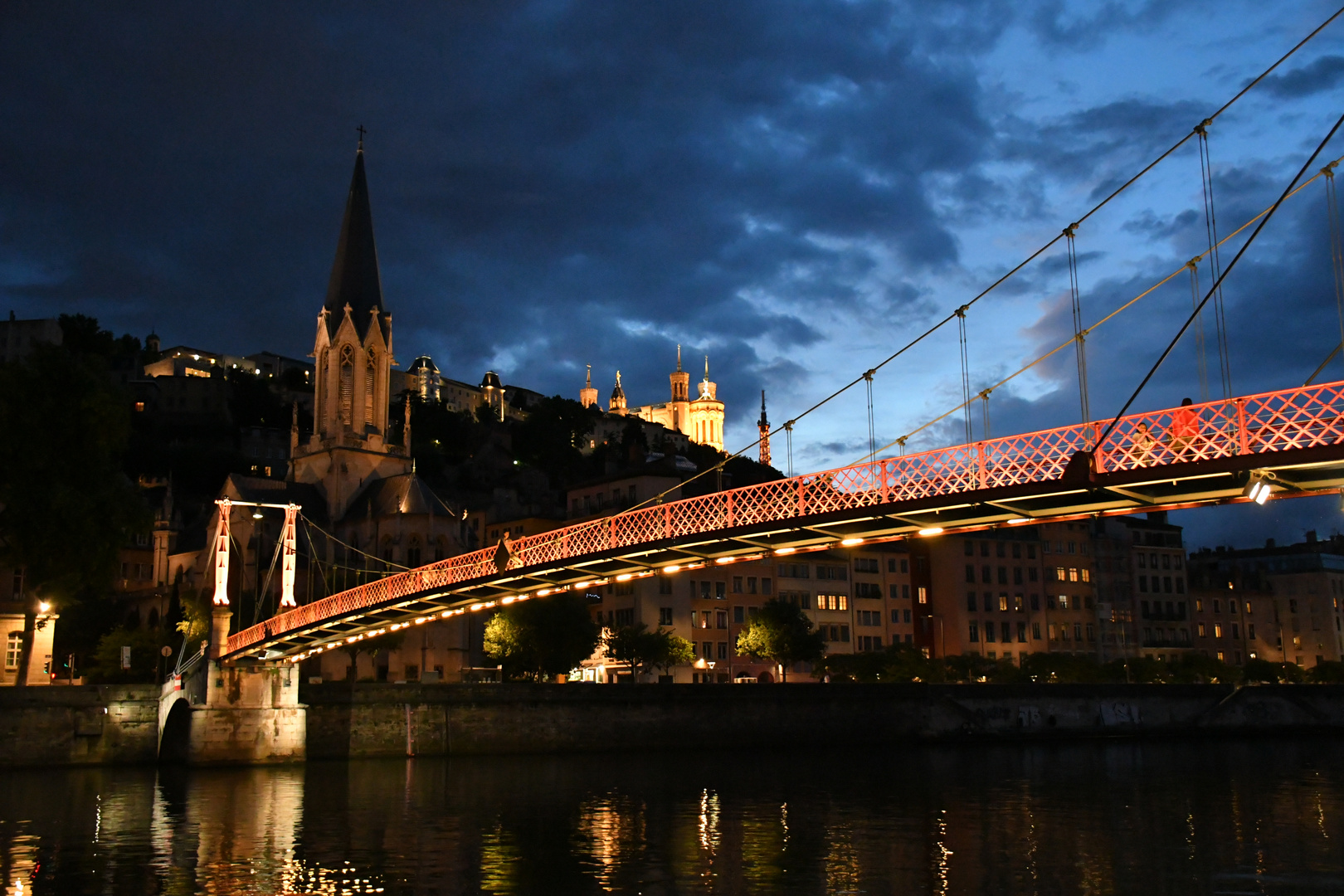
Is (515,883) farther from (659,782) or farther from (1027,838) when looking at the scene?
(659,782)

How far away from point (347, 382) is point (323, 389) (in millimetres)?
2183

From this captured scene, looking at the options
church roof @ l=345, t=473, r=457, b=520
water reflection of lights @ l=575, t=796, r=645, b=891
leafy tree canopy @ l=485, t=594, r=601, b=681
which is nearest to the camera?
water reflection of lights @ l=575, t=796, r=645, b=891

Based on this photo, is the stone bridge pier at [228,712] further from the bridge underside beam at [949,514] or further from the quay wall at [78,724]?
the bridge underside beam at [949,514]

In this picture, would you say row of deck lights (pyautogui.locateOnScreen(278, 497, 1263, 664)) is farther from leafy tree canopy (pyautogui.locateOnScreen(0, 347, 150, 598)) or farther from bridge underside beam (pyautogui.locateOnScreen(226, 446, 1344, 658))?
leafy tree canopy (pyautogui.locateOnScreen(0, 347, 150, 598))

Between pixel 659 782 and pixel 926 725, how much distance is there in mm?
28049

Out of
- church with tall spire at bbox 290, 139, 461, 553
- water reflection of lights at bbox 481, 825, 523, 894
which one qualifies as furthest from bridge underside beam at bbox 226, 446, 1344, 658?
church with tall spire at bbox 290, 139, 461, 553

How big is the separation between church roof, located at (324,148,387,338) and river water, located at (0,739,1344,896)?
5878cm

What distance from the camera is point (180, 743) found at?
56344mm

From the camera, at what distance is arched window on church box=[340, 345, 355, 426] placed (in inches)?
4247

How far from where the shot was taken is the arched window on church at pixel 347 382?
107875mm

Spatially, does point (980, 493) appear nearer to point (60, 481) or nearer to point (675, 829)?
point (675, 829)

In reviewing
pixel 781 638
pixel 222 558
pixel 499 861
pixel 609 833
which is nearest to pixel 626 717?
pixel 781 638

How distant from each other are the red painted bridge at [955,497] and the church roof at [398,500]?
55.9m

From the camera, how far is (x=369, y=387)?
10969cm
